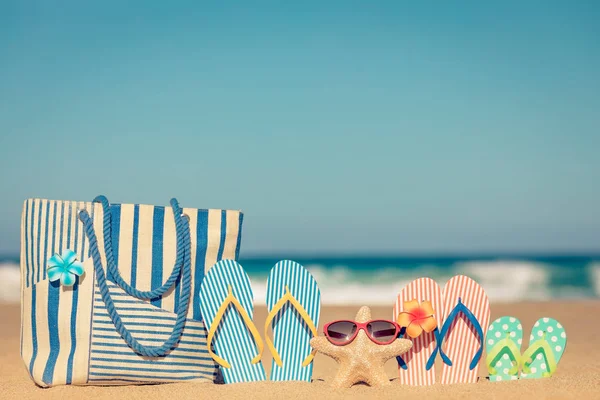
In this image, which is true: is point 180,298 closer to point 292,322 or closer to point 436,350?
point 292,322

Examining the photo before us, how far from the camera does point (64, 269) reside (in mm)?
3473

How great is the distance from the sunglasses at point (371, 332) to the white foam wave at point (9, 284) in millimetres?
14926

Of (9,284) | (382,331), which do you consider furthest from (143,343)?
(9,284)

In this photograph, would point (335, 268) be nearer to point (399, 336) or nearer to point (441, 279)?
point (441, 279)

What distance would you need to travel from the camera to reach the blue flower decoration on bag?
11.4 feet

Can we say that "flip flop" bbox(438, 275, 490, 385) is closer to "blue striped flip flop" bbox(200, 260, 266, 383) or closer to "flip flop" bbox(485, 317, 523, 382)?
"flip flop" bbox(485, 317, 523, 382)

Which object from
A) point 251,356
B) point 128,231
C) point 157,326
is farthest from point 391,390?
point 128,231

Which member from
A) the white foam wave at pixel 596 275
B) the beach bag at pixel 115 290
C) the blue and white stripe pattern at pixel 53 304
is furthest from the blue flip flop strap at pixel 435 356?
the white foam wave at pixel 596 275

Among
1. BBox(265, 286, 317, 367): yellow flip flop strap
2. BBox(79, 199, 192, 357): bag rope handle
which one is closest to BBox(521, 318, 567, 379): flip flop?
BBox(265, 286, 317, 367): yellow flip flop strap

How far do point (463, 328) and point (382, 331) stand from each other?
0.47m

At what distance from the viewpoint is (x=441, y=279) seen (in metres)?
23.4

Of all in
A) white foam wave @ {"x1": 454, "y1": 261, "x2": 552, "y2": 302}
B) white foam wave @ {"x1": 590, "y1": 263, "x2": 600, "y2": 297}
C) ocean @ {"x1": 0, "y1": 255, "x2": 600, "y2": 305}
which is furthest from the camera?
white foam wave @ {"x1": 590, "y1": 263, "x2": 600, "y2": 297}

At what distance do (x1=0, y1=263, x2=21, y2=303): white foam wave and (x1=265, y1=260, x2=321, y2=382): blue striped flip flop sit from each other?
576 inches

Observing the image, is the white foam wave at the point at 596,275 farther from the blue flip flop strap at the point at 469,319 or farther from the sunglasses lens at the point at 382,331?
the sunglasses lens at the point at 382,331
